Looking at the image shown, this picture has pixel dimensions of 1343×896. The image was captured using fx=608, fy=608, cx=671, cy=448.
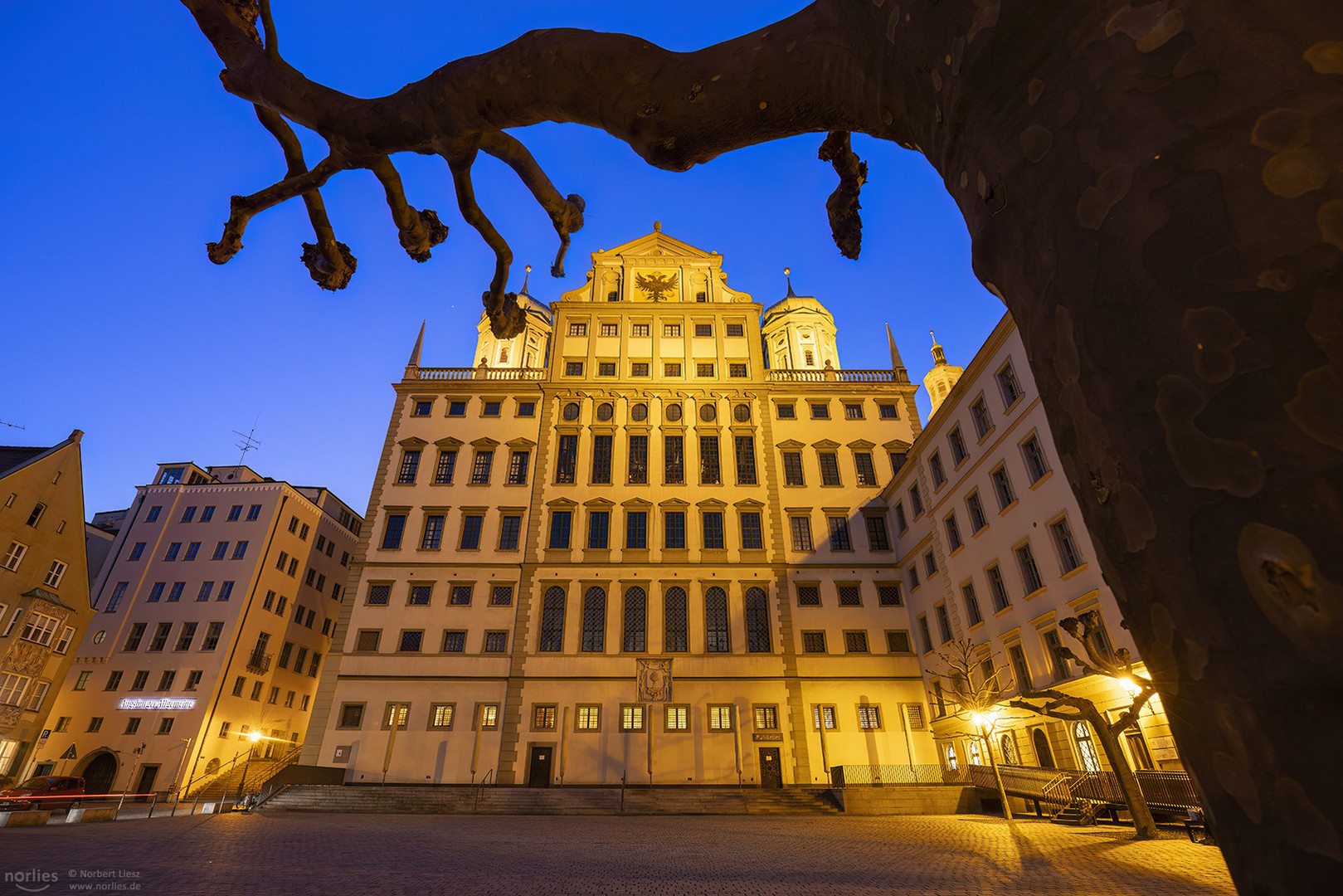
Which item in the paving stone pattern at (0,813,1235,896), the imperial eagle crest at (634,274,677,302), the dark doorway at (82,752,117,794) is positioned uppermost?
the imperial eagle crest at (634,274,677,302)

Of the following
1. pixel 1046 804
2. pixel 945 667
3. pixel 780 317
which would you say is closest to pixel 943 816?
pixel 1046 804

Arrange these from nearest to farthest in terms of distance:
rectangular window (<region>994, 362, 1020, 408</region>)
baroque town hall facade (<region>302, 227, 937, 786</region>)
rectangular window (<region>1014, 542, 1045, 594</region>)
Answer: rectangular window (<region>1014, 542, 1045, 594</region>) < rectangular window (<region>994, 362, 1020, 408</region>) < baroque town hall facade (<region>302, 227, 937, 786</region>)

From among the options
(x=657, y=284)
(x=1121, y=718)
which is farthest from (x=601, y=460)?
(x=1121, y=718)

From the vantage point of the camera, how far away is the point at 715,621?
2723 centimetres

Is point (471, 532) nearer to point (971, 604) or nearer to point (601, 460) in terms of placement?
point (601, 460)

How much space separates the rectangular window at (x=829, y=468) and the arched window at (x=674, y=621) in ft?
30.4

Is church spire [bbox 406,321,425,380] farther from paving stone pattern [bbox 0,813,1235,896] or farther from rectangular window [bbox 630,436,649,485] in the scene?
paving stone pattern [bbox 0,813,1235,896]

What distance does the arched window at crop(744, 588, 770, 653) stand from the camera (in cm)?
2678

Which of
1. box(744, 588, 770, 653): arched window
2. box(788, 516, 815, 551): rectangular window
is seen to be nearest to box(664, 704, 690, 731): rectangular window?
box(744, 588, 770, 653): arched window

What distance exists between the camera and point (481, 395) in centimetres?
3325

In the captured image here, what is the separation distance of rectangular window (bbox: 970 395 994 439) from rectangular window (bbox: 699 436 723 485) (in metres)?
12.6

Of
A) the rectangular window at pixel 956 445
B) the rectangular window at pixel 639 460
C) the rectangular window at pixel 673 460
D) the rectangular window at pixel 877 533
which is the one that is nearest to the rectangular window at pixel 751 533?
the rectangular window at pixel 673 460

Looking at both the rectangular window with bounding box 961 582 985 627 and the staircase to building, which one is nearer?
the staircase to building

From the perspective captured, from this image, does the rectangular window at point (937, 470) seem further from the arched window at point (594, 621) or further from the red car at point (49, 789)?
the red car at point (49, 789)
